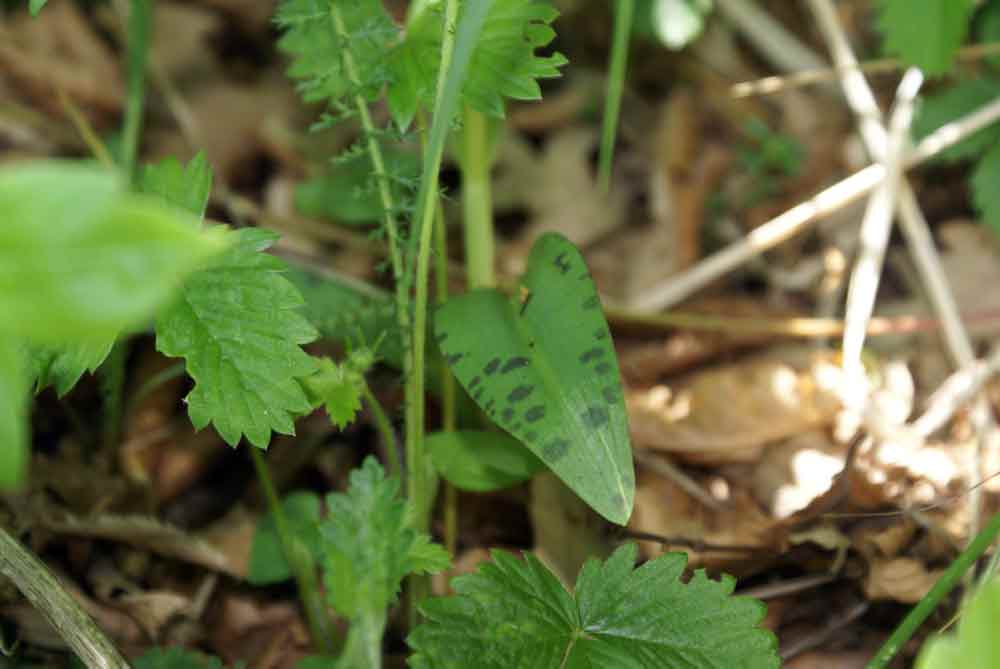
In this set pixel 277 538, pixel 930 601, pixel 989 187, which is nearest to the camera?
pixel 930 601

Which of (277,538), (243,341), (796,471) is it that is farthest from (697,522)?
(243,341)

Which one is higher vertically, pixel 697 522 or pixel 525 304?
pixel 525 304

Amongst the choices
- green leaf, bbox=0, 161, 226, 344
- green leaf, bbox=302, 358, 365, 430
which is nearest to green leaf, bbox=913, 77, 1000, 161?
green leaf, bbox=302, 358, 365, 430

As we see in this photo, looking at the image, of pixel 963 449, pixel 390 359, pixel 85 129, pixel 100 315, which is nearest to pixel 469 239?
pixel 390 359

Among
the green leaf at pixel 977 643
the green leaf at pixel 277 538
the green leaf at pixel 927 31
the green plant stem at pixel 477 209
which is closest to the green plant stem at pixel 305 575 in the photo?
the green leaf at pixel 277 538

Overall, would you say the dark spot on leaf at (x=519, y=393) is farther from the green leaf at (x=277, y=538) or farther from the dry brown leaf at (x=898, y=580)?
the dry brown leaf at (x=898, y=580)

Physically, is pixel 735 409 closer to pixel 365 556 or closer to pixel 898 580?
pixel 898 580

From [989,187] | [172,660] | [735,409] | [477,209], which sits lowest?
[172,660]

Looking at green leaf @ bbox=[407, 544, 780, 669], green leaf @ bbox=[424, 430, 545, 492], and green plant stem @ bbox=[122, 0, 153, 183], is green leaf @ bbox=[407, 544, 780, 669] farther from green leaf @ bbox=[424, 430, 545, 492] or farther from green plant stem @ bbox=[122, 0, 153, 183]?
green plant stem @ bbox=[122, 0, 153, 183]
